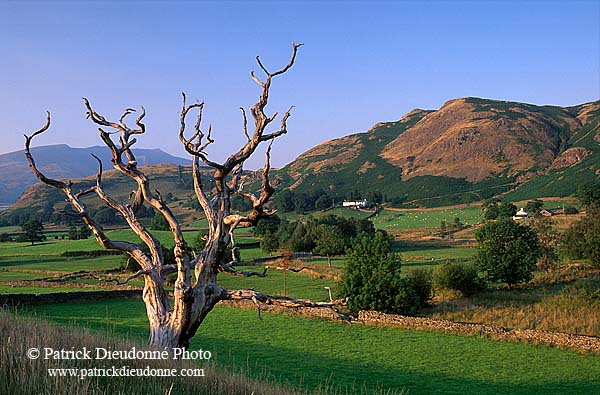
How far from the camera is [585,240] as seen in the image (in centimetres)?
3938

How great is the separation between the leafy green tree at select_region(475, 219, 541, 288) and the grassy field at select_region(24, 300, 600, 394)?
42.2 feet

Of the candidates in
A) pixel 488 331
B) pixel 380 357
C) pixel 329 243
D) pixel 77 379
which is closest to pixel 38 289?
pixel 380 357

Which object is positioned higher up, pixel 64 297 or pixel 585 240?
pixel 585 240

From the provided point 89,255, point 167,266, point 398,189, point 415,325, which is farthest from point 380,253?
point 398,189

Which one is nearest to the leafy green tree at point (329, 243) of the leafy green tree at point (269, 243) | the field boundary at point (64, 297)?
the leafy green tree at point (269, 243)

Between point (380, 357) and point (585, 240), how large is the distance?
91.8 feet

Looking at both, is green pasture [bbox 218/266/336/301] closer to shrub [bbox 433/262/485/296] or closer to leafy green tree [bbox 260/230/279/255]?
shrub [bbox 433/262/485/296]

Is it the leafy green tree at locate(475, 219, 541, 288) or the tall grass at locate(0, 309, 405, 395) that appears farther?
the leafy green tree at locate(475, 219, 541, 288)

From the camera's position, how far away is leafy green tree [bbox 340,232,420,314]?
28.1 m

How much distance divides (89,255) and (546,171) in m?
159

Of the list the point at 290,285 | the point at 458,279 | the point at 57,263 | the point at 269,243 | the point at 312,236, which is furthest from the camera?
the point at 312,236

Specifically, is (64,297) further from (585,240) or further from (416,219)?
(416,219)

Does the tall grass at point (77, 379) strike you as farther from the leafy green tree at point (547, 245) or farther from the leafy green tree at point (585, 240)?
the leafy green tree at point (585, 240)

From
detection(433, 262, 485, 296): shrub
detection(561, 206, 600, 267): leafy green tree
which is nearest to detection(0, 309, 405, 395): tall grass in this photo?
detection(433, 262, 485, 296): shrub
